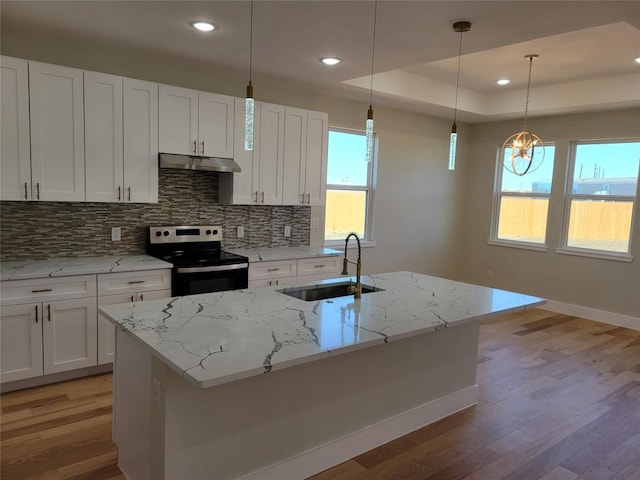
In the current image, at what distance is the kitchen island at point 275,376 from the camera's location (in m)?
1.92

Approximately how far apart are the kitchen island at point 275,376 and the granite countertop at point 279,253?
1383 millimetres

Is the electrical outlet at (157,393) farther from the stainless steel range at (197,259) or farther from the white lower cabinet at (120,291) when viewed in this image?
the stainless steel range at (197,259)

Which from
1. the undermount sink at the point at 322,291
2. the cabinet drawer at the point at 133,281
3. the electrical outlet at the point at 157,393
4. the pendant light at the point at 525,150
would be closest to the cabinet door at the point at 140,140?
the cabinet drawer at the point at 133,281

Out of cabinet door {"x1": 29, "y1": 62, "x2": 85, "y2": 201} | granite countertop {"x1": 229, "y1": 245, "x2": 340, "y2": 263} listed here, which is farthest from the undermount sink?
cabinet door {"x1": 29, "y1": 62, "x2": 85, "y2": 201}

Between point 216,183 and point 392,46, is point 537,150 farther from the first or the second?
point 216,183

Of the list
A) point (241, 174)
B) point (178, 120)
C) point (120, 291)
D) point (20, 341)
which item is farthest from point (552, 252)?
point (20, 341)

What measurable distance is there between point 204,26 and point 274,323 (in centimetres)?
217

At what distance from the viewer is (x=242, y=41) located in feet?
11.4

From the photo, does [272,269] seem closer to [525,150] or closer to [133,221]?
[133,221]

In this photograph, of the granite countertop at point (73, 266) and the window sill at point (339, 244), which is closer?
the granite countertop at point (73, 266)

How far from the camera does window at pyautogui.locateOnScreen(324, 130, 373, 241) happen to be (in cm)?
552

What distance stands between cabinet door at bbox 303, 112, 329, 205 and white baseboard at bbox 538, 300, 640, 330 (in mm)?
3583

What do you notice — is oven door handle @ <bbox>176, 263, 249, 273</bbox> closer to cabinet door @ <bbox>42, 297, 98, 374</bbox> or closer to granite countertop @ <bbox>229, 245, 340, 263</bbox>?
granite countertop @ <bbox>229, 245, 340, 263</bbox>

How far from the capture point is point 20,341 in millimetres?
3162
